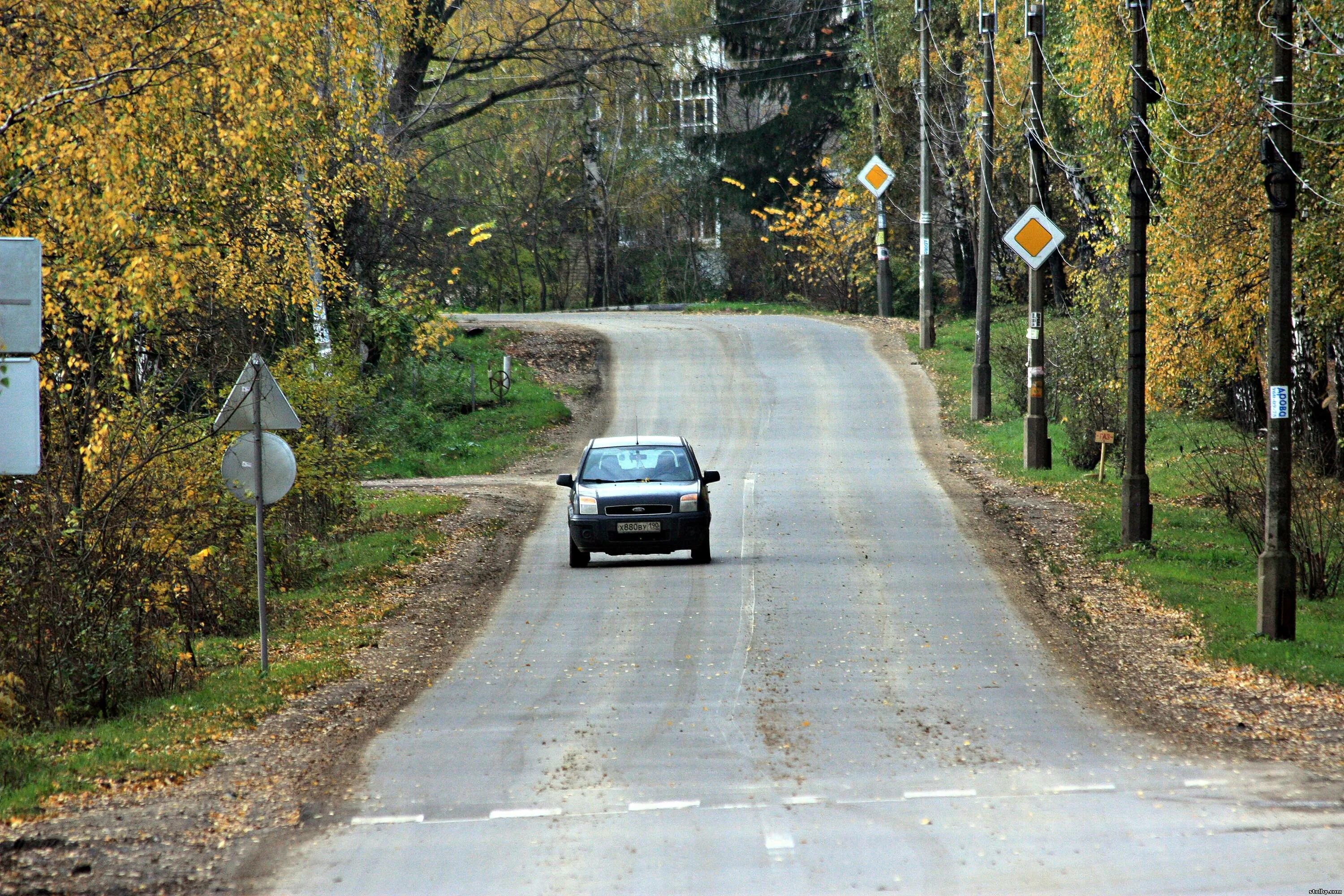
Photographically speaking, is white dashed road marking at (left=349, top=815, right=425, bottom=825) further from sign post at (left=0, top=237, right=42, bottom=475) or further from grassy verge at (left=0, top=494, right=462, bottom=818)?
sign post at (left=0, top=237, right=42, bottom=475)

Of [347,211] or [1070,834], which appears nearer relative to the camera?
[1070,834]

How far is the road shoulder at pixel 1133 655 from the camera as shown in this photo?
35.3 feet

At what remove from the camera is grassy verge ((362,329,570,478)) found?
3175 cm

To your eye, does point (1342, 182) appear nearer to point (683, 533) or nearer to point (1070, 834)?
point (683, 533)

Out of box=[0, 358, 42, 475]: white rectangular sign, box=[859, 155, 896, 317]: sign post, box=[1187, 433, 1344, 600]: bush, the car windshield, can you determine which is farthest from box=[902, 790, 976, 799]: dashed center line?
box=[859, 155, 896, 317]: sign post

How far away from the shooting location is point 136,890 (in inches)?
294

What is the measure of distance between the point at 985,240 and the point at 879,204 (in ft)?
62.3

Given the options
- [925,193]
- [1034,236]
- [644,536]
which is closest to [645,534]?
[644,536]

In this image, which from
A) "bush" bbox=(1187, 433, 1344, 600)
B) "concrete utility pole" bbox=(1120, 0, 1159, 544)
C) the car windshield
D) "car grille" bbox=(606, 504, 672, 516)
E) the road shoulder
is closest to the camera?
the road shoulder

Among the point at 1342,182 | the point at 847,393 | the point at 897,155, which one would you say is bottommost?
the point at 847,393

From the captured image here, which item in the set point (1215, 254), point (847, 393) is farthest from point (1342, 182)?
point (847, 393)

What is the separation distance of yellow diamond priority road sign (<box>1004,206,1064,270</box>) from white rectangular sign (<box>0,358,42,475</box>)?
17.5 meters

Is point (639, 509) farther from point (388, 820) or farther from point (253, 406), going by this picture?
point (388, 820)

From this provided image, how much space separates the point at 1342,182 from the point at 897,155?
33653 mm
